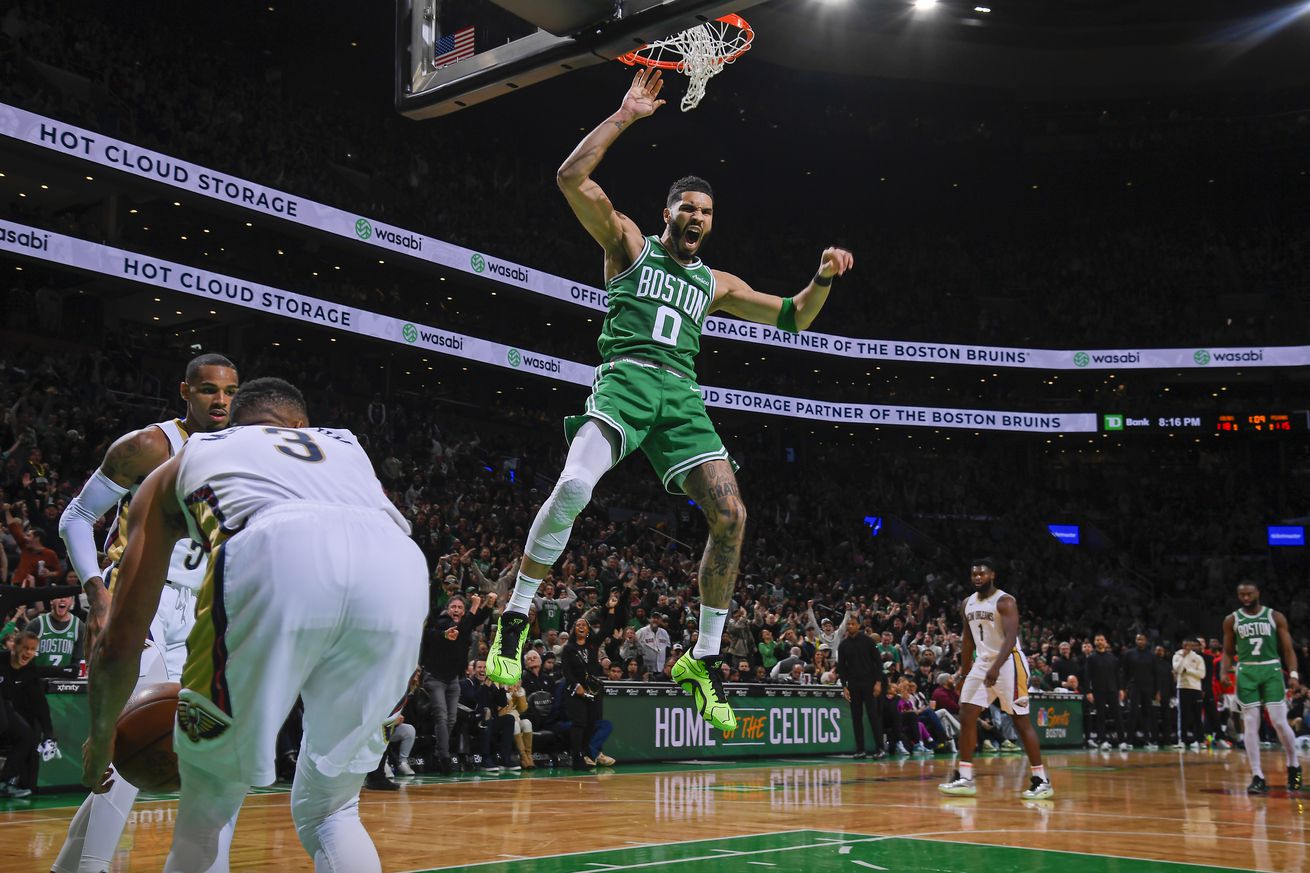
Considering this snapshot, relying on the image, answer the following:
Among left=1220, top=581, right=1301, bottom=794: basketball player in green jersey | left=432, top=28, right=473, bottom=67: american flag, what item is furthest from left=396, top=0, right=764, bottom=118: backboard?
left=1220, top=581, right=1301, bottom=794: basketball player in green jersey

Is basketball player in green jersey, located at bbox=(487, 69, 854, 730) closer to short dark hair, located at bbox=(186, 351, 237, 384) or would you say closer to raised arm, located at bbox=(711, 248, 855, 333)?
raised arm, located at bbox=(711, 248, 855, 333)

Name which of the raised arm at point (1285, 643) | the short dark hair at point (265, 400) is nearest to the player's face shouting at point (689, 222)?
the short dark hair at point (265, 400)

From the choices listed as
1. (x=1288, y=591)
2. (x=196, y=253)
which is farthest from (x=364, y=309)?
(x=1288, y=591)

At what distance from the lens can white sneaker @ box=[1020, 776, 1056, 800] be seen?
11.0 m

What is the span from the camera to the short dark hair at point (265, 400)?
3535 mm

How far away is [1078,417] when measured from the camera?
39.9 metres

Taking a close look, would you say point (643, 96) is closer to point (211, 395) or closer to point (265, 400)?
point (211, 395)

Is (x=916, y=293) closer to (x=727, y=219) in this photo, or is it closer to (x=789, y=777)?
(x=727, y=219)

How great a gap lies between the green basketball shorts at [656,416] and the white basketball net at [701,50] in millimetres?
2083

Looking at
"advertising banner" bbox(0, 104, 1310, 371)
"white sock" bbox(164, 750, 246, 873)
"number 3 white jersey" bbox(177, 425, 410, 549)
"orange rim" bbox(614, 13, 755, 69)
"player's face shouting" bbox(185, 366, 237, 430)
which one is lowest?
"white sock" bbox(164, 750, 246, 873)

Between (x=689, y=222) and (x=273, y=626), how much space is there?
3.57 meters

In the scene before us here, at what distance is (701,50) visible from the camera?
7.26 metres

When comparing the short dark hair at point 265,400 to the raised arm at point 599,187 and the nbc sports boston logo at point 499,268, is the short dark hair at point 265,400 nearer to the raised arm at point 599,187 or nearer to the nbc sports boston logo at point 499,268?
the raised arm at point 599,187

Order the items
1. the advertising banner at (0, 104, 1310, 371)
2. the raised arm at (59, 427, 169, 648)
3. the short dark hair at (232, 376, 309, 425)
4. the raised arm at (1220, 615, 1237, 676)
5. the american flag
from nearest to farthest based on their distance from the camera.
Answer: the short dark hair at (232, 376, 309, 425), the raised arm at (59, 427, 169, 648), the american flag, the raised arm at (1220, 615, 1237, 676), the advertising banner at (0, 104, 1310, 371)
